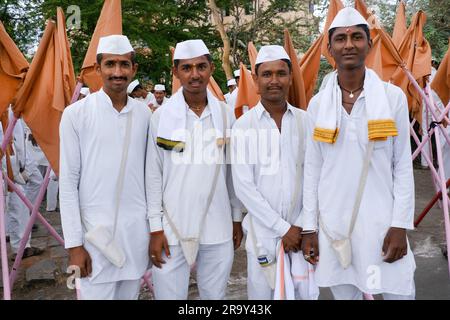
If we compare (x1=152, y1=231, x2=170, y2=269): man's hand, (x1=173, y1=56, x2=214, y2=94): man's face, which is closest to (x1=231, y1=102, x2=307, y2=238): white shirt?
(x1=173, y1=56, x2=214, y2=94): man's face

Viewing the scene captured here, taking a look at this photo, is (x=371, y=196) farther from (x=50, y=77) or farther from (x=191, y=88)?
(x=50, y=77)

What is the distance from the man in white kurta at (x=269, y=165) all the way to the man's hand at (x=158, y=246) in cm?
49

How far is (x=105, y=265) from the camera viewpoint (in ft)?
8.22

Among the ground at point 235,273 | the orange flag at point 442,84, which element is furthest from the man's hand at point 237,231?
the orange flag at point 442,84

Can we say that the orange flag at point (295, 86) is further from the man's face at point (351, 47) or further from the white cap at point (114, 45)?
the white cap at point (114, 45)

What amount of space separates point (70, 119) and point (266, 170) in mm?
1158

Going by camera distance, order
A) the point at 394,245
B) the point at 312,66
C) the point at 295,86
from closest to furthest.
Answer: the point at 394,245 < the point at 295,86 < the point at 312,66

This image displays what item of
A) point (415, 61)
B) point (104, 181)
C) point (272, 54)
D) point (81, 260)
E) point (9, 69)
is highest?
point (415, 61)

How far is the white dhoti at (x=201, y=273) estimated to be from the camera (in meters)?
2.60

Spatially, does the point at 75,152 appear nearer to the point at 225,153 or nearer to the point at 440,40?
the point at 225,153

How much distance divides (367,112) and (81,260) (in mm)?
1746

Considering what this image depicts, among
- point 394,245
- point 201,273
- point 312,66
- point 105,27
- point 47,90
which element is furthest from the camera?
point 312,66

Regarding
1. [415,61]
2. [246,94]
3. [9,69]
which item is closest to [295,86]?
[246,94]

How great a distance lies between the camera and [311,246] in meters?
2.43
